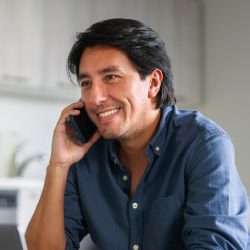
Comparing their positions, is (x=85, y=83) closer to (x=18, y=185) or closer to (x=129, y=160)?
Answer: (x=129, y=160)

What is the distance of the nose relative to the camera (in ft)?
4.19

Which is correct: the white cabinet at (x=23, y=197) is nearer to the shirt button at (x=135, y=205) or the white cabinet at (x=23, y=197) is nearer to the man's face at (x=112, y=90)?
the man's face at (x=112, y=90)

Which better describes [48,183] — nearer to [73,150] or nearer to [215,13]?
[73,150]

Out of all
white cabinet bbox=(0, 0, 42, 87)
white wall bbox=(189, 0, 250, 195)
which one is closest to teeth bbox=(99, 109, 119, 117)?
white cabinet bbox=(0, 0, 42, 87)

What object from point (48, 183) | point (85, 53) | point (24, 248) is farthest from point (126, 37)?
point (24, 248)

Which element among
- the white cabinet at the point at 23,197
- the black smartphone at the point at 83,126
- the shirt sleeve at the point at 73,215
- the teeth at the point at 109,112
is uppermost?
the teeth at the point at 109,112

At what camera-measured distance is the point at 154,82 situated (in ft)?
4.59

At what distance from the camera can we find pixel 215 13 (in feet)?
12.0

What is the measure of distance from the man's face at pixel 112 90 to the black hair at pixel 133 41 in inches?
1.0

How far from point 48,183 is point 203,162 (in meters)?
0.56

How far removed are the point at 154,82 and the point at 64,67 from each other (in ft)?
6.36

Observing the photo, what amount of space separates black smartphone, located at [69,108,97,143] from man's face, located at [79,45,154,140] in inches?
3.4

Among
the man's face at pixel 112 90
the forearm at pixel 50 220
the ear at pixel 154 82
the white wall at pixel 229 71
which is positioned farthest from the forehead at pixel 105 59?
the white wall at pixel 229 71

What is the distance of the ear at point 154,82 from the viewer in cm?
138
